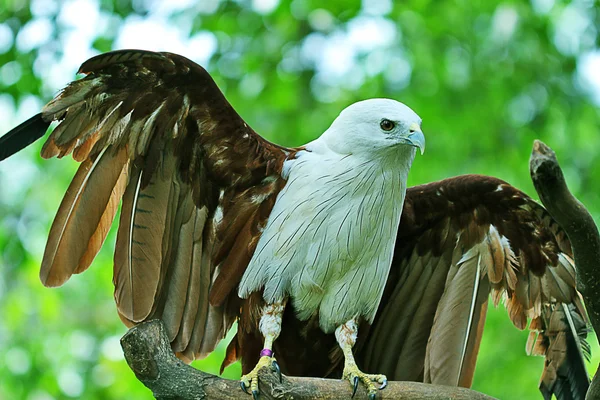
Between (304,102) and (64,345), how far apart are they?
380 centimetres

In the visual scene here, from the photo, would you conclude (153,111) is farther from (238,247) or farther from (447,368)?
(447,368)

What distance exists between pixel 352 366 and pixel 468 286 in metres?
1.15

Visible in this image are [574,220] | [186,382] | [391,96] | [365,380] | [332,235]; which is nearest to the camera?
[574,220]

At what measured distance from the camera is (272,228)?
431cm

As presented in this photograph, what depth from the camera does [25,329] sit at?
8883 millimetres

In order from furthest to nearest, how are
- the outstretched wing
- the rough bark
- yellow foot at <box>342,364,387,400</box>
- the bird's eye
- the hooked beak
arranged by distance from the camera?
the outstretched wing
the bird's eye
the hooked beak
yellow foot at <box>342,364,387,400</box>
the rough bark

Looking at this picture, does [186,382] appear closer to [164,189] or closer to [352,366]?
[352,366]

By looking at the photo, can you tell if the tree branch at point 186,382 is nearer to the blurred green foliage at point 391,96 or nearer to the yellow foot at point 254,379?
the yellow foot at point 254,379

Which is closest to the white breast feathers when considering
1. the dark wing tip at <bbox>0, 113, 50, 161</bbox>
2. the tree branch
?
the tree branch

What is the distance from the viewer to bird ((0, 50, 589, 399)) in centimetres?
420

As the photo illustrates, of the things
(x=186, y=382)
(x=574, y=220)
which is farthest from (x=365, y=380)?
(x=574, y=220)

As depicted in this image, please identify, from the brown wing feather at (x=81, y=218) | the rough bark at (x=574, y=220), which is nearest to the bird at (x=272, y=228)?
the brown wing feather at (x=81, y=218)

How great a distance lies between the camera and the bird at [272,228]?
420 cm

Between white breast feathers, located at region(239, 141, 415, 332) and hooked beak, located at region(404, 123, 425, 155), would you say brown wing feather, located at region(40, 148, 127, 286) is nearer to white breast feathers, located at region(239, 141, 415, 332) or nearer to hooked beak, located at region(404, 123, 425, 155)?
white breast feathers, located at region(239, 141, 415, 332)
